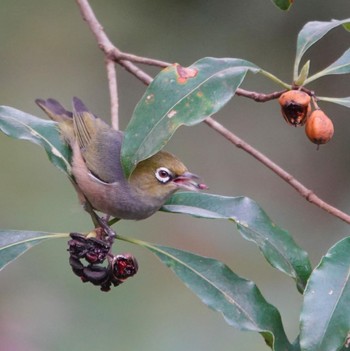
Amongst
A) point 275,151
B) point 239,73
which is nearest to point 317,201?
point 239,73

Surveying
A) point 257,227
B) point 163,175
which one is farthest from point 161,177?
point 257,227

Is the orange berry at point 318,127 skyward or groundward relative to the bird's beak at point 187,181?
skyward

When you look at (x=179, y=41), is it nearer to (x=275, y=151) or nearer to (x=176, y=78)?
(x=275, y=151)

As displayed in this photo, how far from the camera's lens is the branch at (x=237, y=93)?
2.59 meters

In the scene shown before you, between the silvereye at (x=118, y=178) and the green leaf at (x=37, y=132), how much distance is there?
6cm

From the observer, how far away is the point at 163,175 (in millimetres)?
2723

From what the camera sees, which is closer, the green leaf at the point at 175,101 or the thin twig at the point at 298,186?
the green leaf at the point at 175,101

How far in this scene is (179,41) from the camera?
315 inches

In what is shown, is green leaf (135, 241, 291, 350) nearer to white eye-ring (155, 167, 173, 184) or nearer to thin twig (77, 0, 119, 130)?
white eye-ring (155, 167, 173, 184)

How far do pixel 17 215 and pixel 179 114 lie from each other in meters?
4.26

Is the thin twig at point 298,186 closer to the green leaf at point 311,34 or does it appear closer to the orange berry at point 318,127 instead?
the orange berry at point 318,127

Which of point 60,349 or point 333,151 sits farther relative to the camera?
point 333,151

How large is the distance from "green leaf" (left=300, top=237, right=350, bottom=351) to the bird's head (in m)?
0.60

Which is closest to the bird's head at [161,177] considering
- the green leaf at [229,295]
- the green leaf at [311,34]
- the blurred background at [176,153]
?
the green leaf at [229,295]
